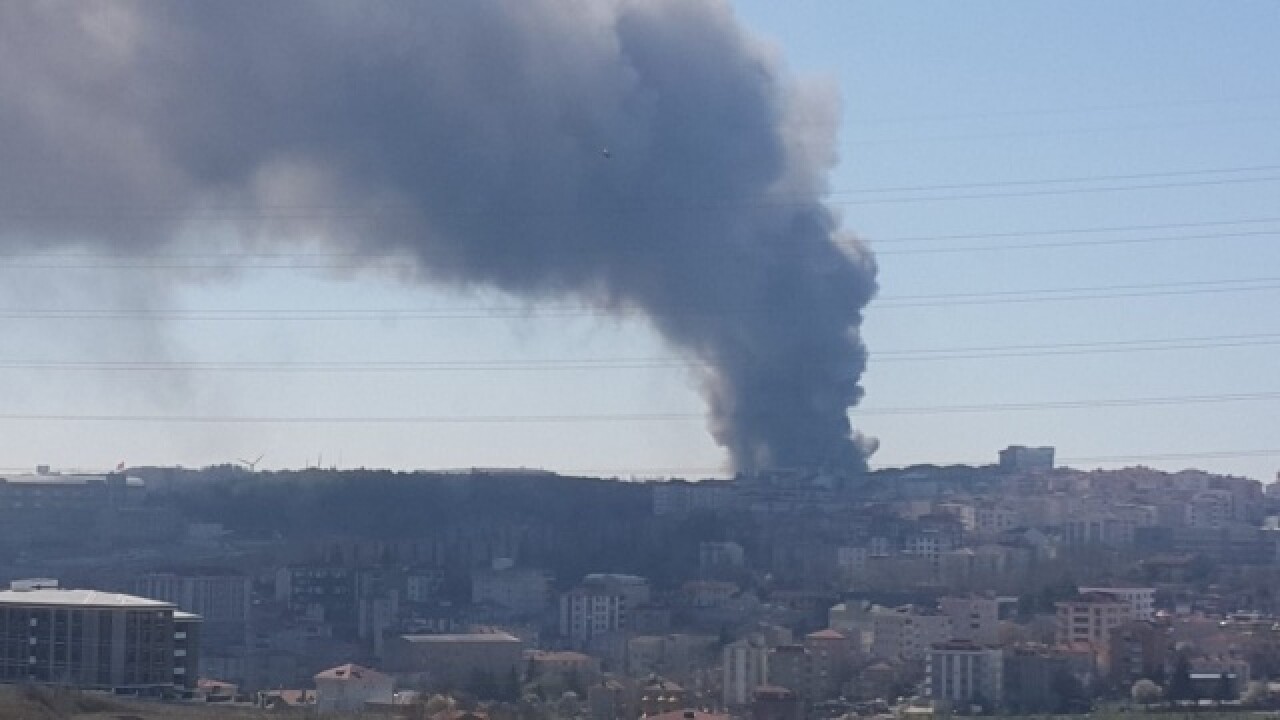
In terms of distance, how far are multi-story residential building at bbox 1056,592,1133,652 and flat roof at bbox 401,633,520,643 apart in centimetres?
943

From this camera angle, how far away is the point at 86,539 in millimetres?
60000

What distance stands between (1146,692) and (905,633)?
941cm

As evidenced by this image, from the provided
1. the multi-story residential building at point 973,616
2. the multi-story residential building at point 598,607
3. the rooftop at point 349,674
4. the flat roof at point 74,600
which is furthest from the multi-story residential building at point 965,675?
the multi-story residential building at point 598,607

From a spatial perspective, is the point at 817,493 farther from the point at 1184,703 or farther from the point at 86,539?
the point at 1184,703

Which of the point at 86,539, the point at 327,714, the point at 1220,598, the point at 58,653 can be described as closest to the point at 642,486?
the point at 86,539

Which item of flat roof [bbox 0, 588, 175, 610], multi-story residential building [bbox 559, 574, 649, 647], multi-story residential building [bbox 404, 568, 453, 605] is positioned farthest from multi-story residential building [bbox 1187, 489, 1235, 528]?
flat roof [bbox 0, 588, 175, 610]

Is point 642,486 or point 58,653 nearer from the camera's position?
point 58,653

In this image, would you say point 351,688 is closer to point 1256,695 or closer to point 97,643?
point 97,643

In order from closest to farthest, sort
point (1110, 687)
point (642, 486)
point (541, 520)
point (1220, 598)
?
point (1110, 687)
point (1220, 598)
point (541, 520)
point (642, 486)

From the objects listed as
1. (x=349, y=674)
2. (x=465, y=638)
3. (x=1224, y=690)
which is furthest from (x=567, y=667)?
(x=1224, y=690)

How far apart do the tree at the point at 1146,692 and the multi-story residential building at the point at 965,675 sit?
1.94 meters

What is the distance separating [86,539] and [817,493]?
17913mm

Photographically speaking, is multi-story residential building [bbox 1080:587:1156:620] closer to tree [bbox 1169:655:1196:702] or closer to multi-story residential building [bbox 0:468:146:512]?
tree [bbox 1169:655:1196:702]

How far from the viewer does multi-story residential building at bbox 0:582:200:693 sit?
109ft
